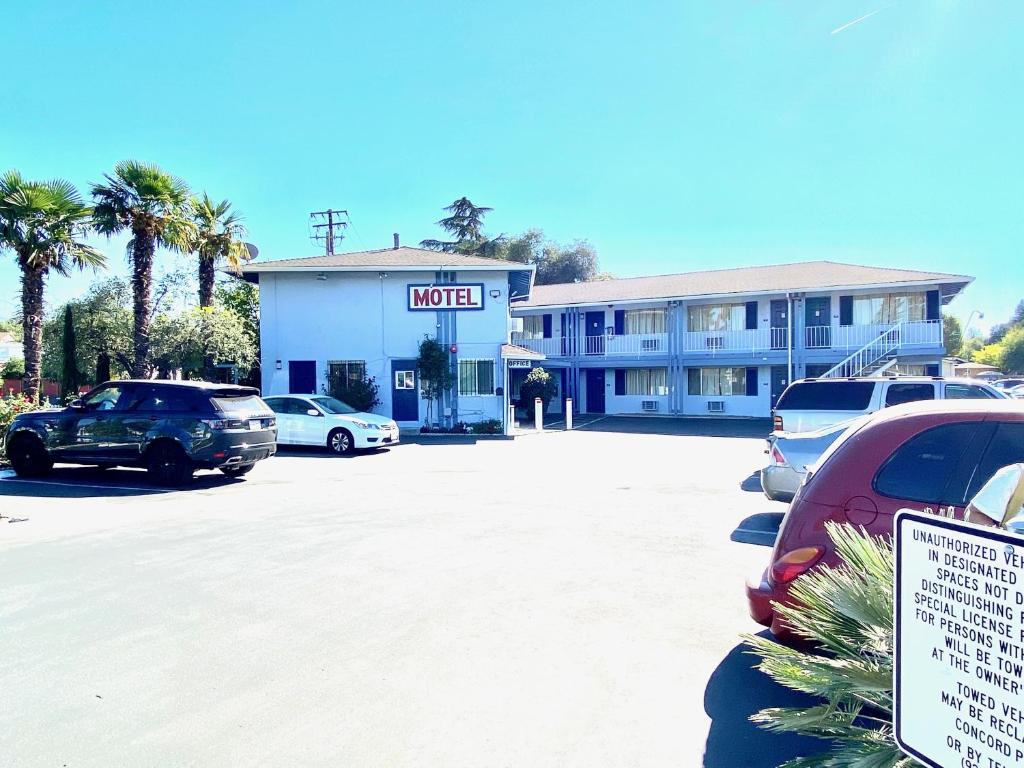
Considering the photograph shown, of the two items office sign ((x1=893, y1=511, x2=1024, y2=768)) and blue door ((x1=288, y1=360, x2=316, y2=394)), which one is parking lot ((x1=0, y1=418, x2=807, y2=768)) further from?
blue door ((x1=288, y1=360, x2=316, y2=394))

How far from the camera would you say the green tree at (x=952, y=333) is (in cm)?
6306

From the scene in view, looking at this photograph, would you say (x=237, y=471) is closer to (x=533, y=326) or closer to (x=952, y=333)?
(x=533, y=326)

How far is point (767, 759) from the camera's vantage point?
127 inches

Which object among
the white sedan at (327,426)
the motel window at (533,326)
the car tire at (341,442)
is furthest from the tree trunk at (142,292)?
the motel window at (533,326)

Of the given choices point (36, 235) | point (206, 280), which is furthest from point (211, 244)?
point (36, 235)

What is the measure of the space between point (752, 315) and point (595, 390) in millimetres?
8164

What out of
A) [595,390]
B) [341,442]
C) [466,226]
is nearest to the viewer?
[341,442]

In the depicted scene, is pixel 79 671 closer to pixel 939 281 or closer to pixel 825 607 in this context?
pixel 825 607

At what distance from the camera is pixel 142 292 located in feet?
65.6

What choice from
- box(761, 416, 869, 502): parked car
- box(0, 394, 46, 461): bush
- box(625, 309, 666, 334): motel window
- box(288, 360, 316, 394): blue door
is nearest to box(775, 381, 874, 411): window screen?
box(761, 416, 869, 502): parked car

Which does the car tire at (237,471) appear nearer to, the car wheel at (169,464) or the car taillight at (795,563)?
the car wheel at (169,464)

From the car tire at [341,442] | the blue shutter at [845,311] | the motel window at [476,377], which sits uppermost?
the blue shutter at [845,311]

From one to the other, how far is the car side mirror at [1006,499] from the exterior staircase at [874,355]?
80.8 feet

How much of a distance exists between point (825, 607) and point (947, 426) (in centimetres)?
218
